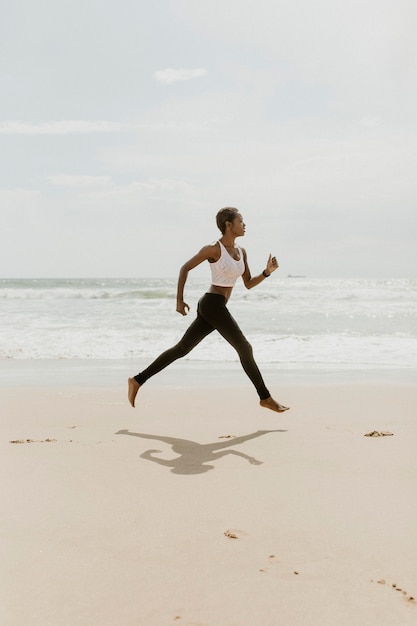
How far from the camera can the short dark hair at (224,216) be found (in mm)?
4930

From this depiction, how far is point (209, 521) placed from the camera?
277cm

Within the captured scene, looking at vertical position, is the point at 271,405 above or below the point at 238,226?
below

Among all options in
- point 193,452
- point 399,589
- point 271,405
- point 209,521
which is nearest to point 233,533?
point 209,521

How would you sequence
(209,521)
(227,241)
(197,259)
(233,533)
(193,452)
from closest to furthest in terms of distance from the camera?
(233,533) < (209,521) < (193,452) < (197,259) < (227,241)

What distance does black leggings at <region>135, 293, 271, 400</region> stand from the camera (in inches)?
195

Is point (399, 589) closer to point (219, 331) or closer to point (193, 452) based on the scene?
point (193, 452)

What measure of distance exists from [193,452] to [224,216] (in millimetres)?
2025

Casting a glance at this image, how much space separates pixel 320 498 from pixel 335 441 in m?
1.24

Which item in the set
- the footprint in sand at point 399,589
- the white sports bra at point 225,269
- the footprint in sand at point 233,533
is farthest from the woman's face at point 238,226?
the footprint in sand at point 399,589

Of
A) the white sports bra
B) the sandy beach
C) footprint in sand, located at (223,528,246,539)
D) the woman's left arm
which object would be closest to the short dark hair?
the white sports bra

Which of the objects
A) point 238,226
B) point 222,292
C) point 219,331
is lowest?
point 219,331

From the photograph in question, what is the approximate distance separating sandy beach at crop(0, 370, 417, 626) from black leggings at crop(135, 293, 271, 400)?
1.55 feet

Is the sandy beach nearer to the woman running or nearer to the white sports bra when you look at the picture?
the woman running

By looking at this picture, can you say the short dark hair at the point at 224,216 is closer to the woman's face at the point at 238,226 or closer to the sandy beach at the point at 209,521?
the woman's face at the point at 238,226
